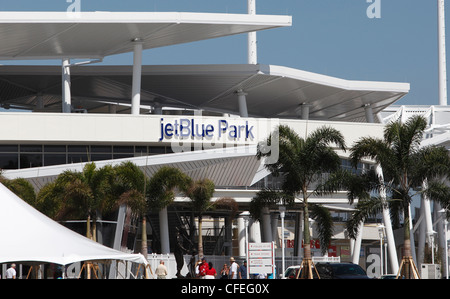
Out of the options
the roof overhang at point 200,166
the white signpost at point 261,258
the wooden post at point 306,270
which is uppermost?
the roof overhang at point 200,166

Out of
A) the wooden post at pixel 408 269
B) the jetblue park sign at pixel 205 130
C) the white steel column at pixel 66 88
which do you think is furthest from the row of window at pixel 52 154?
the wooden post at pixel 408 269

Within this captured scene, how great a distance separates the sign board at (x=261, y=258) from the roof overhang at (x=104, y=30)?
1815cm

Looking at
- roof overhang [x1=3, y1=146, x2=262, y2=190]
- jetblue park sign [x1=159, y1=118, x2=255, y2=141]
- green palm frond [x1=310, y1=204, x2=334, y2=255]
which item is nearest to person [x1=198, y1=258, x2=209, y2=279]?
green palm frond [x1=310, y1=204, x2=334, y2=255]

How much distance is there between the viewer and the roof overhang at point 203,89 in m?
54.1

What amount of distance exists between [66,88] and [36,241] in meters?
33.6

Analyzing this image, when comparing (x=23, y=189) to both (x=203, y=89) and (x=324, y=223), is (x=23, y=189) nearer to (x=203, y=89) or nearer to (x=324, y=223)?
(x=324, y=223)

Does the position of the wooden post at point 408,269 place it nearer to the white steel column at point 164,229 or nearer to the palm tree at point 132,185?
the palm tree at point 132,185

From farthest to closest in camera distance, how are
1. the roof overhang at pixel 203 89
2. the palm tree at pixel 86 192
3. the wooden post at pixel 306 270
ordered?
1. the roof overhang at pixel 203 89
2. the palm tree at pixel 86 192
3. the wooden post at pixel 306 270

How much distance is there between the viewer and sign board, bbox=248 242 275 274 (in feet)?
104

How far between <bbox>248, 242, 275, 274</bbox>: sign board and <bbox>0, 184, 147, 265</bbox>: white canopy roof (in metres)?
11.0

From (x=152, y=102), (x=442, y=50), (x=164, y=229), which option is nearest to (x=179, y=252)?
(x=164, y=229)
